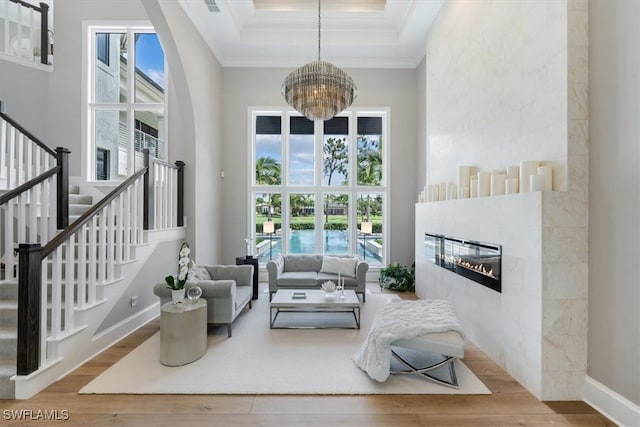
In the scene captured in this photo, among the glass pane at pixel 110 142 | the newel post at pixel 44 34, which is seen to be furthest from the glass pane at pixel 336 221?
the newel post at pixel 44 34

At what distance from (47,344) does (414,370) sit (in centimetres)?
318

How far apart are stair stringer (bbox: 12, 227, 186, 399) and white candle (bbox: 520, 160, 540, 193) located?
13.7ft

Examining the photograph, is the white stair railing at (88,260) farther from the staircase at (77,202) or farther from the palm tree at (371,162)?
the palm tree at (371,162)

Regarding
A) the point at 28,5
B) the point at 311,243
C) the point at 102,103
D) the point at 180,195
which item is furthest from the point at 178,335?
the point at 28,5

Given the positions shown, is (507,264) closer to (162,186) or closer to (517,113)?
(517,113)

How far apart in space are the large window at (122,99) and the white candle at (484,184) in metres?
4.80

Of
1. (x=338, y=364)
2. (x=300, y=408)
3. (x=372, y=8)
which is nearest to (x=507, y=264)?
(x=338, y=364)

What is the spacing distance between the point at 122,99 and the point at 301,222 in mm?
3964

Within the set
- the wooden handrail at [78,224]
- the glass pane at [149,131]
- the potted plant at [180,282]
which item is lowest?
the potted plant at [180,282]

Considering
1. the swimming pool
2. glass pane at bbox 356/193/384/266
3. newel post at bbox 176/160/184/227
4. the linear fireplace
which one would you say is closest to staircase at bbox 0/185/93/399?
newel post at bbox 176/160/184/227

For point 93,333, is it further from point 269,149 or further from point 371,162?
point 371,162

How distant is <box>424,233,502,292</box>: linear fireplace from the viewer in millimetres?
2928

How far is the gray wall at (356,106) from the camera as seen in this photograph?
20.4 feet

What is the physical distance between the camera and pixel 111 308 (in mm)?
3244
